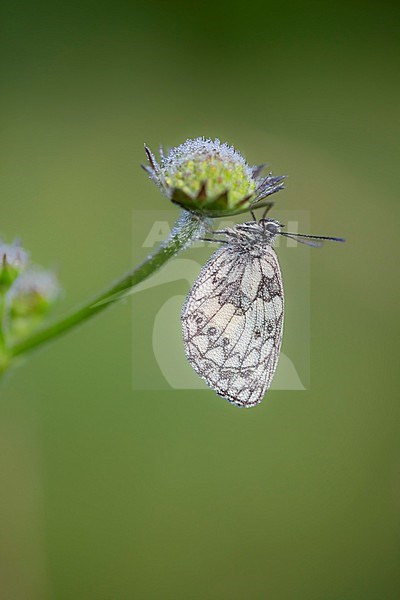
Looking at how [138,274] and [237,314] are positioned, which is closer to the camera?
[138,274]

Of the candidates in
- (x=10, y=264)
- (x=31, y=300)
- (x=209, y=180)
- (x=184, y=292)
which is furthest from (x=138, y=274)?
(x=184, y=292)

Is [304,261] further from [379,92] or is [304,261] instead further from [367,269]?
[379,92]

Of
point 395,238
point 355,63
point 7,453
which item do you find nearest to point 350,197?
point 395,238

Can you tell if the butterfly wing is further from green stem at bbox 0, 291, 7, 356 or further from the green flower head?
green stem at bbox 0, 291, 7, 356

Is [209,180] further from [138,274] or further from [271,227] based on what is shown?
[271,227]

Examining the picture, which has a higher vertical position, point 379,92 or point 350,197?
point 379,92

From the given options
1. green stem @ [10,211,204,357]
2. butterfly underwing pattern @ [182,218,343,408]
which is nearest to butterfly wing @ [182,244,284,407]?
butterfly underwing pattern @ [182,218,343,408]

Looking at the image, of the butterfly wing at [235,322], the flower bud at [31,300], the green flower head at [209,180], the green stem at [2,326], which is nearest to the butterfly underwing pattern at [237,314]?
the butterfly wing at [235,322]
